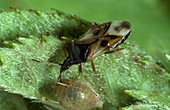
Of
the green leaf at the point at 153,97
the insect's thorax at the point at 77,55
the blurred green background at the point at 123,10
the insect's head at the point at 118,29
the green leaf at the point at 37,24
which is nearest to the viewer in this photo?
the green leaf at the point at 153,97

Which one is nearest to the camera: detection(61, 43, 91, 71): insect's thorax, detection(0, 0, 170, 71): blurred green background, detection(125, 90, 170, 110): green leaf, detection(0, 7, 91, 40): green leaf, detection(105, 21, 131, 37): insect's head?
detection(125, 90, 170, 110): green leaf

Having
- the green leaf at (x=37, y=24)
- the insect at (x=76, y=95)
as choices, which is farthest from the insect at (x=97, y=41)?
the insect at (x=76, y=95)

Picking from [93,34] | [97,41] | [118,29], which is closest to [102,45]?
[97,41]

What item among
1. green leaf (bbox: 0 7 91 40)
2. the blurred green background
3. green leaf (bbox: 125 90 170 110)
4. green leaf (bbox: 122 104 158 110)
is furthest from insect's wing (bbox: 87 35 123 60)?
the blurred green background

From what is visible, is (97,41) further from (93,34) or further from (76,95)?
(76,95)

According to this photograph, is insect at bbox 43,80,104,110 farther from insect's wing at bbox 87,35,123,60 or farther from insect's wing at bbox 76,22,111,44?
insect's wing at bbox 76,22,111,44

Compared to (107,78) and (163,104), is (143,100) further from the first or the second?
(107,78)

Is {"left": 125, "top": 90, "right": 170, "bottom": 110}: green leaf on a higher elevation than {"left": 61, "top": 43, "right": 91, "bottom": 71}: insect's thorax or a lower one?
lower

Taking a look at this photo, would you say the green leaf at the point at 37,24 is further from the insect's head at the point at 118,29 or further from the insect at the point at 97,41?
the insect's head at the point at 118,29
